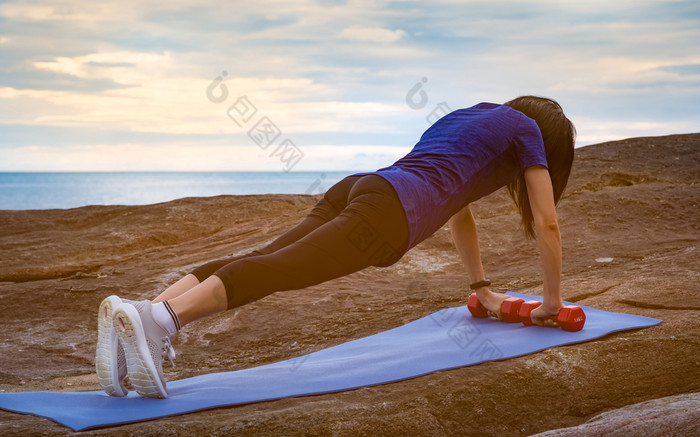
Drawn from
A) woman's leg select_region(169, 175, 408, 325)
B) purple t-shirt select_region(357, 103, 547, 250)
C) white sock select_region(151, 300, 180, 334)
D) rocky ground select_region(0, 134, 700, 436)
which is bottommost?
rocky ground select_region(0, 134, 700, 436)

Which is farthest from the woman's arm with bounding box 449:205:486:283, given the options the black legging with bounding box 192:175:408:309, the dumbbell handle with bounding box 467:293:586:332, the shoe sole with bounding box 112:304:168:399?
the shoe sole with bounding box 112:304:168:399

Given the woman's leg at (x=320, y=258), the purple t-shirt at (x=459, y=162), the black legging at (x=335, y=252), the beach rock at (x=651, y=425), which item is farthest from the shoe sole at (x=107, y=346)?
the beach rock at (x=651, y=425)

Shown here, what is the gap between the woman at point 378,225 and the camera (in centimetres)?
244

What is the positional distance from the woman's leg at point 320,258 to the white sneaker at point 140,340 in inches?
4.4

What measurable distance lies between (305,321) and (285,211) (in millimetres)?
3872

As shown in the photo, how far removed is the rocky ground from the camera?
243 cm

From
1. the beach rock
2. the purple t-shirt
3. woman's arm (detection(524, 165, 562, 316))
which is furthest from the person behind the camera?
woman's arm (detection(524, 165, 562, 316))

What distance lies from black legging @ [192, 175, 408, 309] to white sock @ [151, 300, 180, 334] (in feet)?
0.71

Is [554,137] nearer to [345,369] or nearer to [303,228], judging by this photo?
[303,228]

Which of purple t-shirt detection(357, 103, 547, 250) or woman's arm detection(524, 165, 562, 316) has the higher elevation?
purple t-shirt detection(357, 103, 547, 250)

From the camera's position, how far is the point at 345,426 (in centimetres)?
231

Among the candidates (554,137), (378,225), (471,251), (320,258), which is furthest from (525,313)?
(320,258)

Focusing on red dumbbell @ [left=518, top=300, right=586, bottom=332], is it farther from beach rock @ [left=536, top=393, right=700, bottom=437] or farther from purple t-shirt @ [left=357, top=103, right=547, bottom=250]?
beach rock @ [left=536, top=393, right=700, bottom=437]

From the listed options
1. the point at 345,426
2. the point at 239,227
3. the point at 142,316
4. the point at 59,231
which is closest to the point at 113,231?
the point at 59,231
